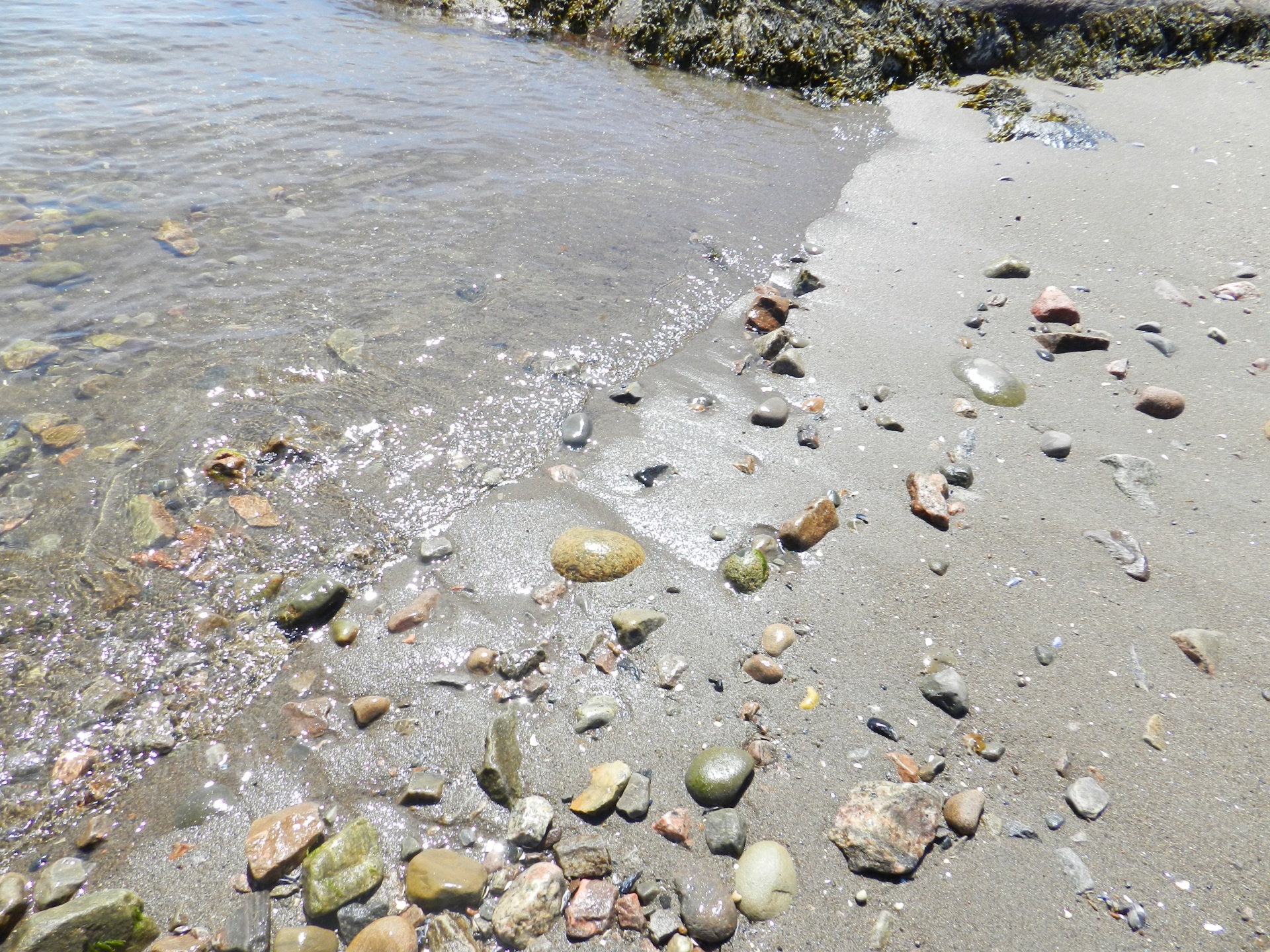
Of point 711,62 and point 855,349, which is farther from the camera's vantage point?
point 711,62

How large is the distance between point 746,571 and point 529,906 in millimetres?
1325

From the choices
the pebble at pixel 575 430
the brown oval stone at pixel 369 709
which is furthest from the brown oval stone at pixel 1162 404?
the brown oval stone at pixel 369 709

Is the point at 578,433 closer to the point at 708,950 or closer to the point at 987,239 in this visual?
the point at 708,950

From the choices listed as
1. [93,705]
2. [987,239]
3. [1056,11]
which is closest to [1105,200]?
[987,239]

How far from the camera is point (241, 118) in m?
6.05

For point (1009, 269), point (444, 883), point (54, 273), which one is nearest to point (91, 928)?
point (444, 883)

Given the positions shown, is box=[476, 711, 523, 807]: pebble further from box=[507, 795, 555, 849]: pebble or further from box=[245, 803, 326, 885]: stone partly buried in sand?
box=[245, 803, 326, 885]: stone partly buried in sand

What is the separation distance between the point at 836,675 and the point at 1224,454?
222 cm

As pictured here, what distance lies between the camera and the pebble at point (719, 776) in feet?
6.26

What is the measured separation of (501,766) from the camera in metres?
1.94

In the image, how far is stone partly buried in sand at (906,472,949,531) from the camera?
8.80ft

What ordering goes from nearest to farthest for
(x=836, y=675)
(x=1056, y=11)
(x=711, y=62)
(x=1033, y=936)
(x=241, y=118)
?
(x=1033, y=936) → (x=836, y=675) → (x=241, y=118) → (x=1056, y=11) → (x=711, y=62)

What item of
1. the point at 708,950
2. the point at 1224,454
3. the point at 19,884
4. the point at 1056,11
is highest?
the point at 1056,11

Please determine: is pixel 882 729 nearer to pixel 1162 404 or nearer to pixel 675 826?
pixel 675 826
